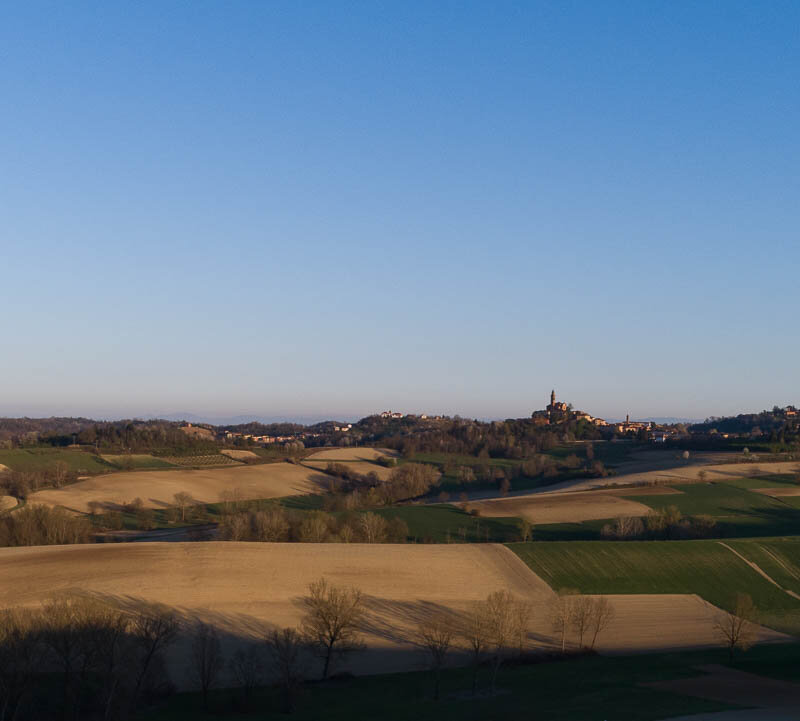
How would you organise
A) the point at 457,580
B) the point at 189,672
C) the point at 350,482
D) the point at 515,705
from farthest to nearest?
the point at 350,482 < the point at 457,580 < the point at 189,672 < the point at 515,705

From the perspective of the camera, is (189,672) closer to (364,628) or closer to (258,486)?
(364,628)

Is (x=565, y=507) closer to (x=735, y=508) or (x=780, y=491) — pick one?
(x=735, y=508)

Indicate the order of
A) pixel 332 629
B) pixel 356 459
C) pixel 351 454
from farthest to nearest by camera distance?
pixel 351 454, pixel 356 459, pixel 332 629

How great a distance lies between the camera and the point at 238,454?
15175cm

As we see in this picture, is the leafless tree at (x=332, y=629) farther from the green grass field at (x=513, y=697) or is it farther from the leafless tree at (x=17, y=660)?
the leafless tree at (x=17, y=660)

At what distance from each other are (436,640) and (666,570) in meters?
26.2

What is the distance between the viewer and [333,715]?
3066 centimetres

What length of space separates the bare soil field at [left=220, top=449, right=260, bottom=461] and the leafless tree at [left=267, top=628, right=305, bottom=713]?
107 m

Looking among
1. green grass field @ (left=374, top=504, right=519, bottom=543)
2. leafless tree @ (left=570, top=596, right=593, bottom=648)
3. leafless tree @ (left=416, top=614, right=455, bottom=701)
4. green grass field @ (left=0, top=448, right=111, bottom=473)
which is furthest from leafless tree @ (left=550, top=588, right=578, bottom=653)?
green grass field @ (left=0, top=448, right=111, bottom=473)

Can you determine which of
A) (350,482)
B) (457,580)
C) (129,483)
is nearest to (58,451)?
(129,483)

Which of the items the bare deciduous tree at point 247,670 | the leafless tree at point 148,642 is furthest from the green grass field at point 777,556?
the leafless tree at point 148,642

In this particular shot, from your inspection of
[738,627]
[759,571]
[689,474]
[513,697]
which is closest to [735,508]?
[689,474]

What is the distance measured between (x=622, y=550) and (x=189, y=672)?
125 ft

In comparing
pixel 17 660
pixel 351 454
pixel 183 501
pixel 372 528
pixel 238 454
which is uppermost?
pixel 351 454
